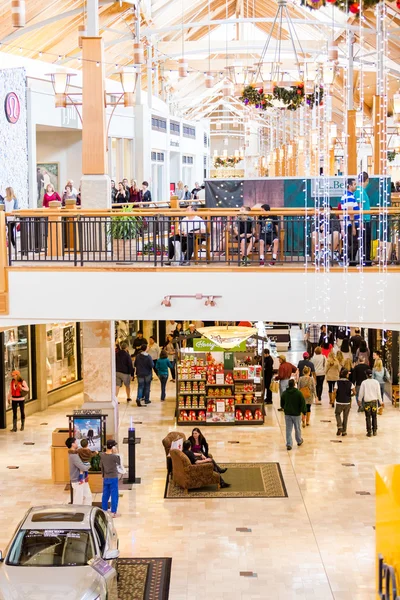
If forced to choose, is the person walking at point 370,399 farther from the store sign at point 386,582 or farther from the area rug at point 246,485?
the store sign at point 386,582

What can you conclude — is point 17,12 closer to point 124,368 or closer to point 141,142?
point 124,368

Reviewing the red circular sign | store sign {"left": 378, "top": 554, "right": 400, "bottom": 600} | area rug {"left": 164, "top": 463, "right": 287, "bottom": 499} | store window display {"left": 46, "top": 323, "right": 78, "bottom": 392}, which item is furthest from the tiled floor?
the red circular sign

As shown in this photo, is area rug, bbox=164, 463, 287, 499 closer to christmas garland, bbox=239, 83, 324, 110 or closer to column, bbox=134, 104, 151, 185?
christmas garland, bbox=239, 83, 324, 110

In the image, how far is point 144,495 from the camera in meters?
14.4

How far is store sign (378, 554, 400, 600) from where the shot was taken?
7.02m

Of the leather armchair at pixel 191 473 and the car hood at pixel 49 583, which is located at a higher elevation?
the car hood at pixel 49 583

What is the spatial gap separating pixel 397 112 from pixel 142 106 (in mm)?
11353

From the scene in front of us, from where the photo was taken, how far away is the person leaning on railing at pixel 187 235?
1357 centimetres

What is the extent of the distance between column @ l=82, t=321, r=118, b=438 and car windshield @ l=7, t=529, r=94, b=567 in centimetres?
686

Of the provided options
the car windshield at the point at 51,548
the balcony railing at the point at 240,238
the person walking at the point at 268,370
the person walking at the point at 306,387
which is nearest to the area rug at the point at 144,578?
the car windshield at the point at 51,548

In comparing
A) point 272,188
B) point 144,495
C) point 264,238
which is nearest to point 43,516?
point 144,495

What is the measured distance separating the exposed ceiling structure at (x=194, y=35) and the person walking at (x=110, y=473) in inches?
275

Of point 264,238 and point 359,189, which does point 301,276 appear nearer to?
point 264,238

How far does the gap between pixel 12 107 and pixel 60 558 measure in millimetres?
13351
